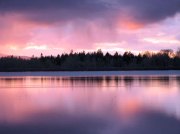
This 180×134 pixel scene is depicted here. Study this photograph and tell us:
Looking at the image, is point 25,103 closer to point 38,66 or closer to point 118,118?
point 118,118

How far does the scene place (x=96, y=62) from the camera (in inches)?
3920

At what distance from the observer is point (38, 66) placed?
341 feet

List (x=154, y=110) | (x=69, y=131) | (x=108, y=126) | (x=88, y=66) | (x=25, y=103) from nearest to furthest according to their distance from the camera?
(x=69, y=131) < (x=108, y=126) < (x=154, y=110) < (x=25, y=103) < (x=88, y=66)

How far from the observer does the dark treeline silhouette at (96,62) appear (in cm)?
A: 9069

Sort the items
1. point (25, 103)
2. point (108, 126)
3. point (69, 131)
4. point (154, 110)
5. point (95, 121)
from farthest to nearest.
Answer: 1. point (25, 103)
2. point (154, 110)
3. point (95, 121)
4. point (108, 126)
5. point (69, 131)

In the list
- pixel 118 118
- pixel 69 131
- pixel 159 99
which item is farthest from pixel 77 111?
pixel 159 99

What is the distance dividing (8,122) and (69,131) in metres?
2.50

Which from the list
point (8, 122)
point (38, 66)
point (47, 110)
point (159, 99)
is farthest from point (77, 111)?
point (38, 66)

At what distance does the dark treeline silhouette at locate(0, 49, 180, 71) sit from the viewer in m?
90.7

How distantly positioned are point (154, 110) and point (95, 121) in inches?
124

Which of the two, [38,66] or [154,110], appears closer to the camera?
[154,110]

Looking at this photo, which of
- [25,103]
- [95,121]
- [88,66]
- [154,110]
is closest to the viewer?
[95,121]

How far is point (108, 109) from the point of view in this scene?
13.9 meters

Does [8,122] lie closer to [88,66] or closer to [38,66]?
[88,66]
